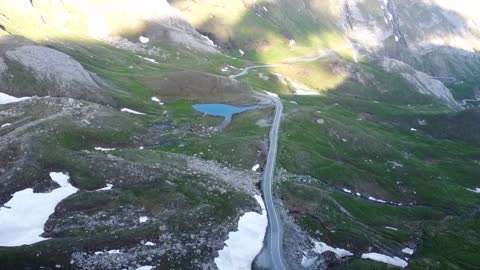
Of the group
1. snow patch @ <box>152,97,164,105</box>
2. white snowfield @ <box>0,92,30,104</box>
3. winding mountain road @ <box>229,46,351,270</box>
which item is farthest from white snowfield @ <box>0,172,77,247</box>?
snow patch @ <box>152,97,164,105</box>

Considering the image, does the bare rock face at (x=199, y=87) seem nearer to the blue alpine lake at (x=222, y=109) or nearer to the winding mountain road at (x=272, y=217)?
the blue alpine lake at (x=222, y=109)

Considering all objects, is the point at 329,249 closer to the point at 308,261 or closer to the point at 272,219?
the point at 308,261

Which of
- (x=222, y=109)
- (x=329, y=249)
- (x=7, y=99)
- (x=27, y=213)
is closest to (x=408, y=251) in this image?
(x=329, y=249)

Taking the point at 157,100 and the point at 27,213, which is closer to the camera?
the point at 27,213

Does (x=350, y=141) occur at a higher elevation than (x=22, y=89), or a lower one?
lower

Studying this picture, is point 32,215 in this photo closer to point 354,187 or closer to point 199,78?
point 354,187

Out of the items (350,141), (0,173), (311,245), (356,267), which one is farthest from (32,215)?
(350,141)

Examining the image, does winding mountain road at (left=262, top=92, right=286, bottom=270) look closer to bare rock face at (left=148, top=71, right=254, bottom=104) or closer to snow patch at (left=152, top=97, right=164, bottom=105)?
bare rock face at (left=148, top=71, right=254, bottom=104)

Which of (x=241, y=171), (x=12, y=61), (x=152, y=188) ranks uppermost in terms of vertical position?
(x=12, y=61)
